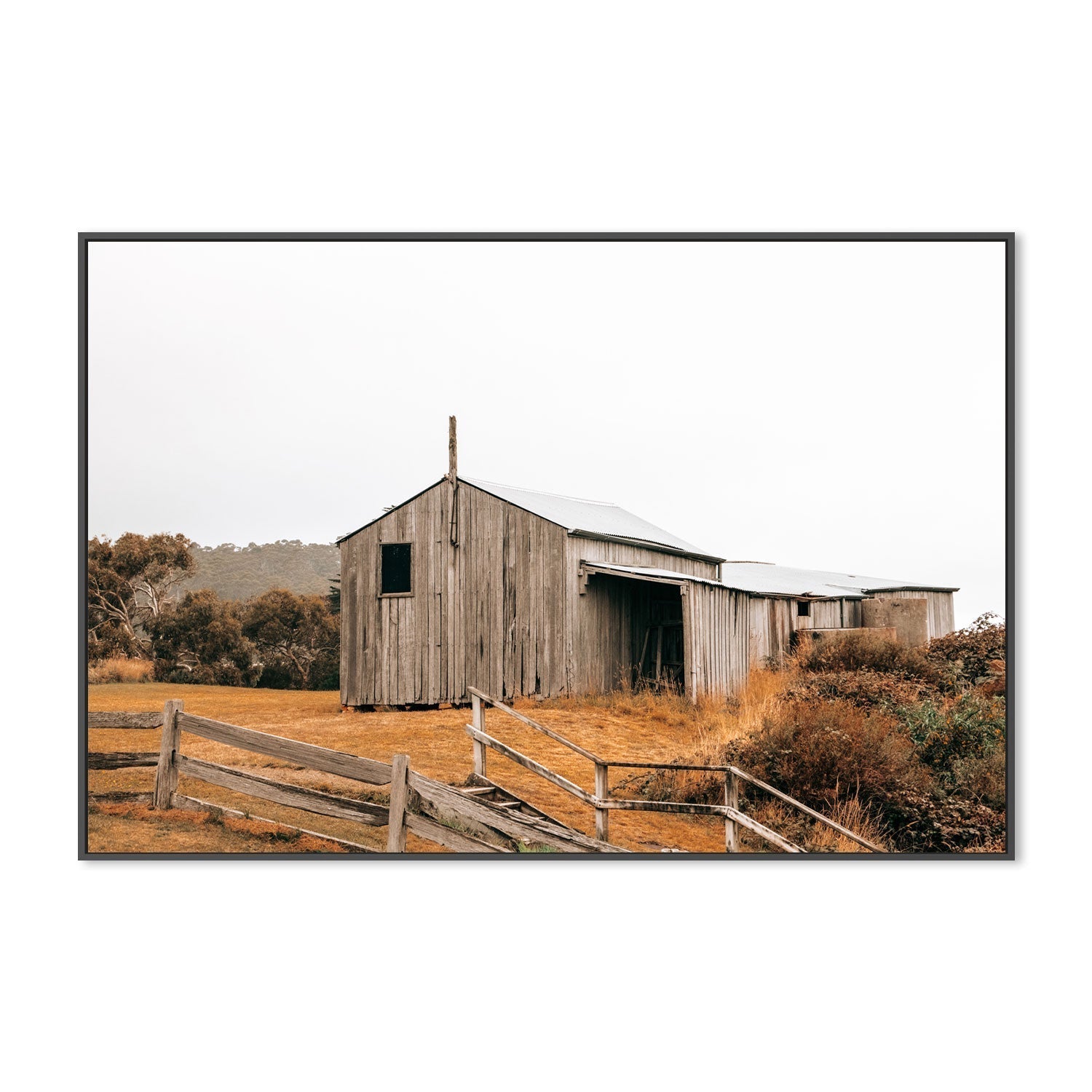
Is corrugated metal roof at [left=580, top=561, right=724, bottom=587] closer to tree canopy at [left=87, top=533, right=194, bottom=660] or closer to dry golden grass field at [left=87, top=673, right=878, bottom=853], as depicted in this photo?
dry golden grass field at [left=87, top=673, right=878, bottom=853]

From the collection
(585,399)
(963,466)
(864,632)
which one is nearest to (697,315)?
(585,399)

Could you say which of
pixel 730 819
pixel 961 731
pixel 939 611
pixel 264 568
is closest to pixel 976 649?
pixel 939 611

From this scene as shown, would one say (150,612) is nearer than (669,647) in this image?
Yes

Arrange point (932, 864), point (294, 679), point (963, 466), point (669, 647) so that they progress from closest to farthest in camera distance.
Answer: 1. point (932, 864)
2. point (963, 466)
3. point (294, 679)
4. point (669, 647)

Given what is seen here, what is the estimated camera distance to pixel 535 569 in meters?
6.33

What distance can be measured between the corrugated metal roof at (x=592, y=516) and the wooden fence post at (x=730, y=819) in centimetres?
153

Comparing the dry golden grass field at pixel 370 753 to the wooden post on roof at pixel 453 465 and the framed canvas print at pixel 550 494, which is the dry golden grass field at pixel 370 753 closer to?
the framed canvas print at pixel 550 494

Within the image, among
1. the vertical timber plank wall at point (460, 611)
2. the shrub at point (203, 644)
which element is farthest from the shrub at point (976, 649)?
the shrub at point (203, 644)

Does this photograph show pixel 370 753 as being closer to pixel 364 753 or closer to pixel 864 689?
pixel 364 753

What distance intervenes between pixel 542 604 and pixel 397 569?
119 centimetres

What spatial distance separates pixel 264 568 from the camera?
456 cm
